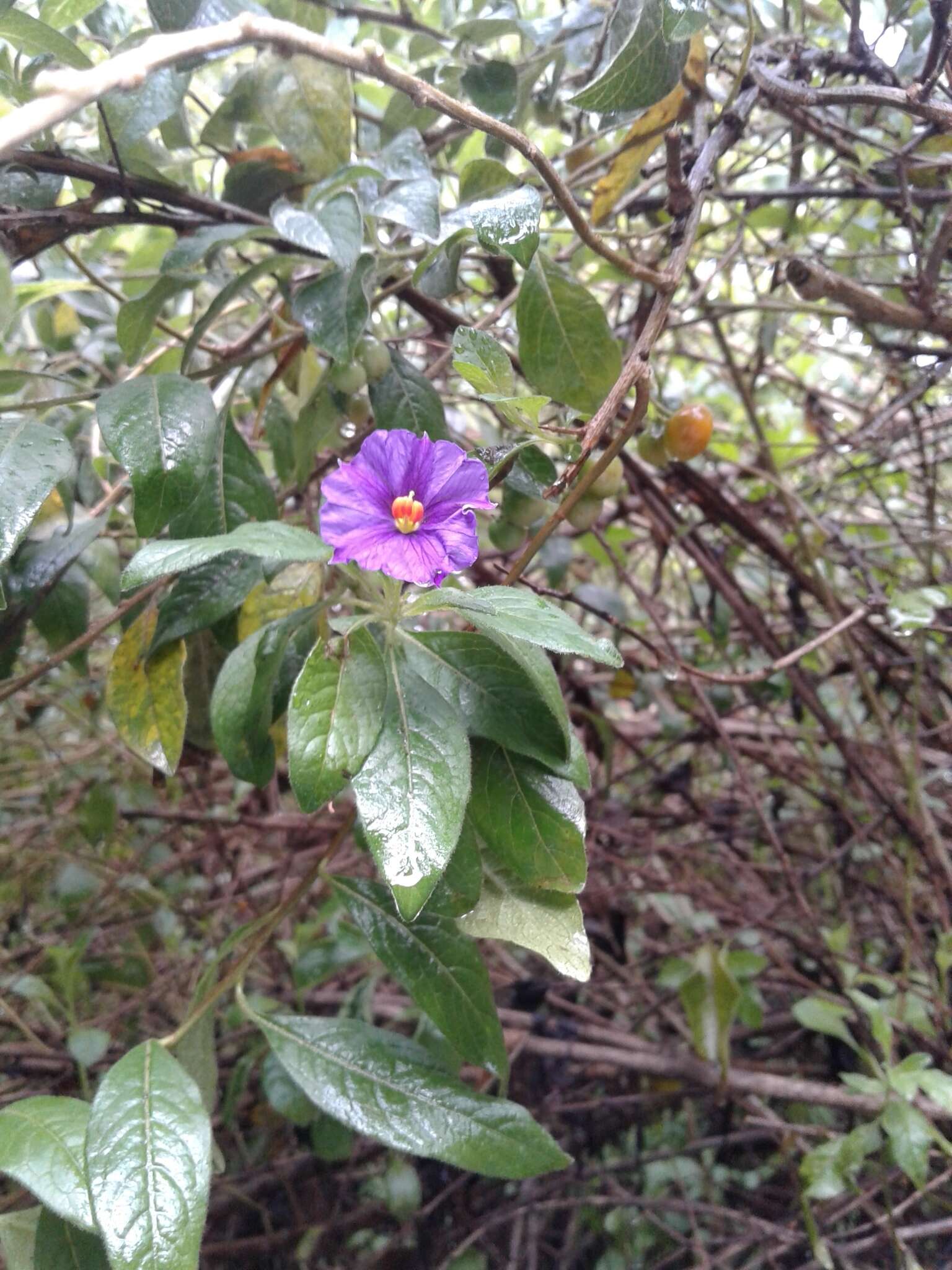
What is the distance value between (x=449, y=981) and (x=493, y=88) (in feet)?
2.90

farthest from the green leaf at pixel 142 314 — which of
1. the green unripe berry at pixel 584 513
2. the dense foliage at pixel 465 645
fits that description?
the green unripe berry at pixel 584 513

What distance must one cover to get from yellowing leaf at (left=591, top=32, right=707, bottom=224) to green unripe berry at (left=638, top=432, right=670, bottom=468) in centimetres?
27

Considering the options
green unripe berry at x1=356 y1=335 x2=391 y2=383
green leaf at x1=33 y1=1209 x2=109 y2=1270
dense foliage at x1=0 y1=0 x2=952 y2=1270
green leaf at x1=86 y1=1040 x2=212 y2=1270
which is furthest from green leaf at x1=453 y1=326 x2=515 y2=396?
green leaf at x1=33 y1=1209 x2=109 y2=1270

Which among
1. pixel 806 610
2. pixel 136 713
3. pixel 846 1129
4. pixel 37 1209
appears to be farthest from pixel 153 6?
pixel 846 1129

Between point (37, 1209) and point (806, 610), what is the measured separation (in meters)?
1.23

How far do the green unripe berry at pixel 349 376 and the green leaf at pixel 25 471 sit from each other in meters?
0.24

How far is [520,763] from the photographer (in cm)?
63

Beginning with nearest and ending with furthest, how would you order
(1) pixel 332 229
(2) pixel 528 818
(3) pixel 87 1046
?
(2) pixel 528 818 → (1) pixel 332 229 → (3) pixel 87 1046

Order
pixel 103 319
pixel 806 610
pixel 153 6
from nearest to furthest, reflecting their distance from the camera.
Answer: pixel 153 6 < pixel 103 319 < pixel 806 610

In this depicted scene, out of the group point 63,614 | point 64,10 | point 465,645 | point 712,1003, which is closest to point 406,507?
point 465,645

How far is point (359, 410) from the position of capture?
0.91 meters

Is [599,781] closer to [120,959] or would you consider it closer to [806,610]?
[806,610]

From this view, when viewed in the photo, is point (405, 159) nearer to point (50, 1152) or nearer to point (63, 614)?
point (63, 614)

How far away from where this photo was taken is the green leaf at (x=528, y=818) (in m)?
0.59
